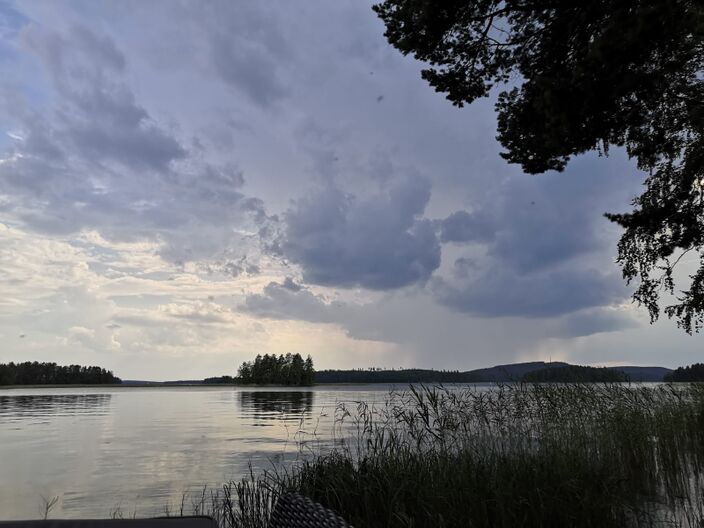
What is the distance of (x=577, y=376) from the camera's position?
13.0m

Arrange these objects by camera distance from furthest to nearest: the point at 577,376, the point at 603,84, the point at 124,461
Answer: the point at 124,461
the point at 577,376
the point at 603,84

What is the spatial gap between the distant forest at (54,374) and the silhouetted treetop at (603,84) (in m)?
150

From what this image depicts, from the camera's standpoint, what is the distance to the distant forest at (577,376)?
12.8 metres

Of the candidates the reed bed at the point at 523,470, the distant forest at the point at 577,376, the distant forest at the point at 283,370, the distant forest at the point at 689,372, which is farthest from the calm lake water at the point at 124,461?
the distant forest at the point at 283,370

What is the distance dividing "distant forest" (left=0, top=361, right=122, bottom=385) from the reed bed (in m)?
148

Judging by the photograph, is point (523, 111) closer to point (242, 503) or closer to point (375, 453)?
point (375, 453)

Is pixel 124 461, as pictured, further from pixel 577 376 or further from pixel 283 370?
pixel 283 370

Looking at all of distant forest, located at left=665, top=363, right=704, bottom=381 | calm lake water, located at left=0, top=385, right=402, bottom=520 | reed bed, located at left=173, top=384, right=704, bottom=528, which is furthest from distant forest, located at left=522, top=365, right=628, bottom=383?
distant forest, located at left=665, top=363, right=704, bottom=381

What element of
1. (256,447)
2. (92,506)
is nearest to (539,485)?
(92,506)

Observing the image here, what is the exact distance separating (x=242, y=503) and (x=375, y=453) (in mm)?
2145

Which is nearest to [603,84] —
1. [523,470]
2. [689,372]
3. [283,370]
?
[523,470]

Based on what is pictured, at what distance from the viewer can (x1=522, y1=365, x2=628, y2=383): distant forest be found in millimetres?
12820

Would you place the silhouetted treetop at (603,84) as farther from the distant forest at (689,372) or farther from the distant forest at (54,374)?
the distant forest at (54,374)

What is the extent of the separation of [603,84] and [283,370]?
466 ft
